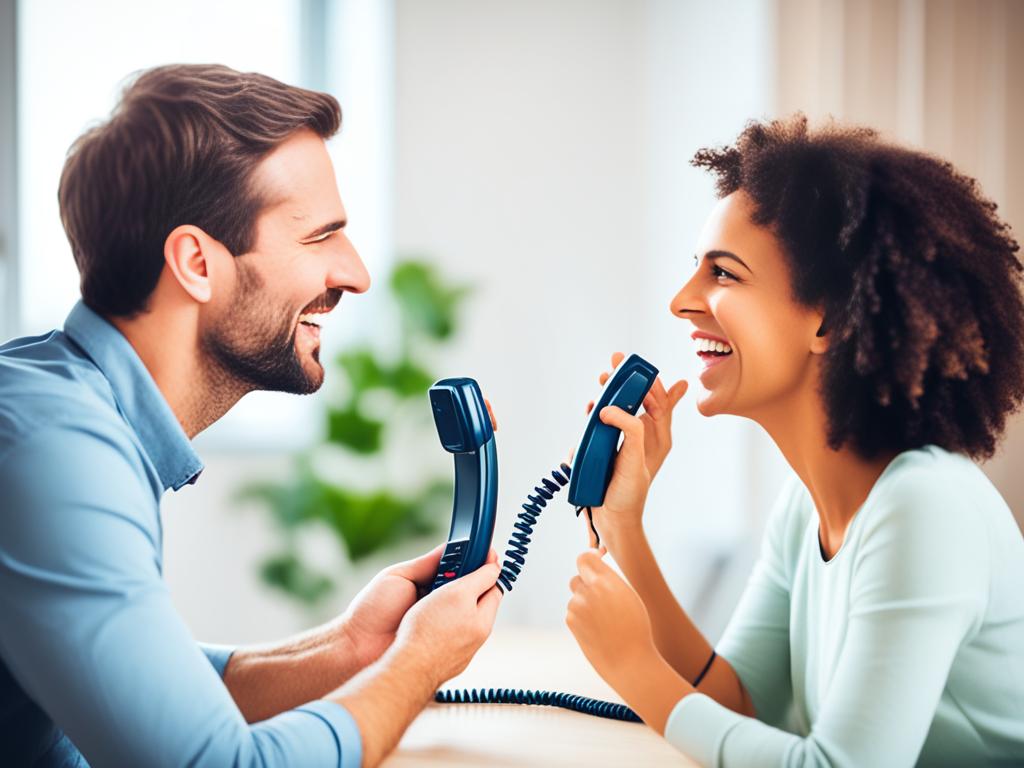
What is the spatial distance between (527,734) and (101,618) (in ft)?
1.74

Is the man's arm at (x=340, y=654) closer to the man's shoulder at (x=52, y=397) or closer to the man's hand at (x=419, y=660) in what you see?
the man's hand at (x=419, y=660)

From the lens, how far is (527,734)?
3.82 ft

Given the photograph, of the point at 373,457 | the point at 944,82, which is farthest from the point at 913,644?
the point at 373,457

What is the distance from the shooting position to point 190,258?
45.0 inches

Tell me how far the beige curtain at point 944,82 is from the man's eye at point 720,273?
4.82ft

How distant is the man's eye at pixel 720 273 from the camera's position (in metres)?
1.24

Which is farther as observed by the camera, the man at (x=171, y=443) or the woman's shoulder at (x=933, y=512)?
the woman's shoulder at (x=933, y=512)

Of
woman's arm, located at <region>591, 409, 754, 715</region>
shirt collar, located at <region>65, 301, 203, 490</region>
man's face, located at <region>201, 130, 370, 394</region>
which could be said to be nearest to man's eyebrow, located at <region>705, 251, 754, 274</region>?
woman's arm, located at <region>591, 409, 754, 715</region>

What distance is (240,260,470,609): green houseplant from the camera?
328 centimetres

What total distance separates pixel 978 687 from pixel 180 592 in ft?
10.1

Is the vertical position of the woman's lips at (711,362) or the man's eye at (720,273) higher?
the man's eye at (720,273)

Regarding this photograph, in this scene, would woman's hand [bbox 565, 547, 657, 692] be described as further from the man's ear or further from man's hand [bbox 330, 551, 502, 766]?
the man's ear

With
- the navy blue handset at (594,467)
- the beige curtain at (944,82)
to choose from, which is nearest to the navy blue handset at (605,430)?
the navy blue handset at (594,467)

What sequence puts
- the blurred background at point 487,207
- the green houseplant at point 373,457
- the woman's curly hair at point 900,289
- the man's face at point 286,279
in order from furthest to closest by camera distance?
the green houseplant at point 373,457 → the blurred background at point 487,207 → the man's face at point 286,279 → the woman's curly hair at point 900,289
